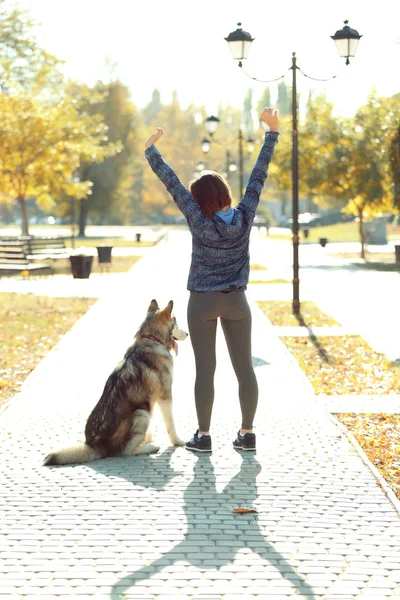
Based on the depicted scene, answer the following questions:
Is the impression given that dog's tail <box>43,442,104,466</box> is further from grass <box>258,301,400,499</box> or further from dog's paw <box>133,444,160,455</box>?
grass <box>258,301,400,499</box>

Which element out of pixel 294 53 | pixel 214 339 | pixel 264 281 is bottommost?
pixel 264 281

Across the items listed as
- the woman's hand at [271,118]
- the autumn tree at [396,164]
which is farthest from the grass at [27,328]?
the autumn tree at [396,164]

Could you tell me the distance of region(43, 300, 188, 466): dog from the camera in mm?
6617

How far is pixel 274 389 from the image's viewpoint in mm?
9641

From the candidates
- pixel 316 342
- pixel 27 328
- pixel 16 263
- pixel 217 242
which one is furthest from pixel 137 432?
pixel 16 263

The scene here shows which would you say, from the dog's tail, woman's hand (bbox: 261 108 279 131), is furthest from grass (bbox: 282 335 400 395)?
the dog's tail

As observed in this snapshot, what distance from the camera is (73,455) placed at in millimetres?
6617

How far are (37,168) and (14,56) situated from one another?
820cm

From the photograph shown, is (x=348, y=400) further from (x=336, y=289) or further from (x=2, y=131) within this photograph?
(x=2, y=131)

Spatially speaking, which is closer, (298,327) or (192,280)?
(192,280)

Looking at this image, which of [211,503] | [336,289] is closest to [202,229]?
[211,503]

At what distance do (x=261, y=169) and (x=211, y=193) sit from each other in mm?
514

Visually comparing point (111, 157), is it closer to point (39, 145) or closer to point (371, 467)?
point (39, 145)

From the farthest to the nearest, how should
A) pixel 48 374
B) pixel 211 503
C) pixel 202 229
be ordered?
pixel 48 374 → pixel 202 229 → pixel 211 503
